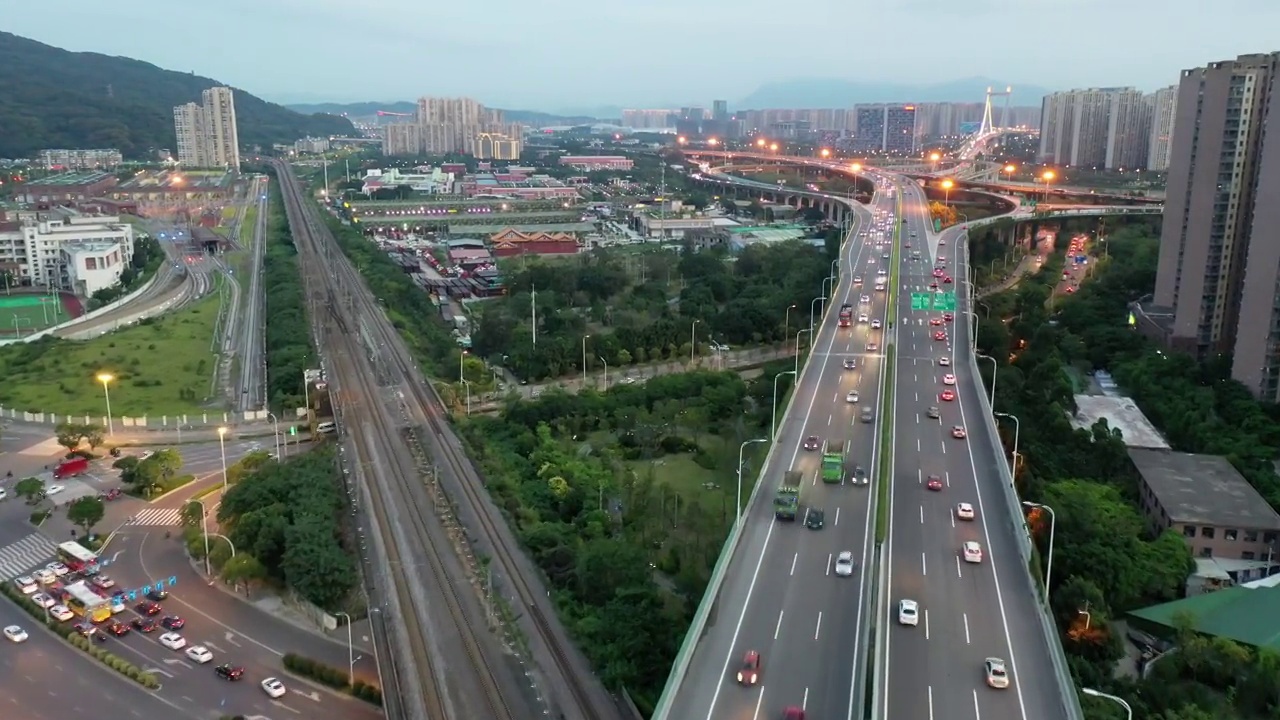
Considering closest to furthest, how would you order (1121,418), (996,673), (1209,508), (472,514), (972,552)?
1. (996,673)
2. (972,552)
3. (1209,508)
4. (472,514)
5. (1121,418)

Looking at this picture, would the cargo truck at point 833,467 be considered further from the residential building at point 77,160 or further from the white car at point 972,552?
the residential building at point 77,160

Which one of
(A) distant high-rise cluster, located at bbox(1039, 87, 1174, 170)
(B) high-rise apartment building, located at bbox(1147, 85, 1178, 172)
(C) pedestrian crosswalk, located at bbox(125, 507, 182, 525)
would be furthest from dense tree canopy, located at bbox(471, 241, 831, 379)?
(A) distant high-rise cluster, located at bbox(1039, 87, 1174, 170)

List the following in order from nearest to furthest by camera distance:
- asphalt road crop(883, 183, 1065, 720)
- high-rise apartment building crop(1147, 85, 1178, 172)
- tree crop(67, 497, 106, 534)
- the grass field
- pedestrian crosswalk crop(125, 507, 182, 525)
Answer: asphalt road crop(883, 183, 1065, 720)
tree crop(67, 497, 106, 534)
pedestrian crosswalk crop(125, 507, 182, 525)
the grass field
high-rise apartment building crop(1147, 85, 1178, 172)

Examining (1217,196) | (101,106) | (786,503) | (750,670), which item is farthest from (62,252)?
(101,106)

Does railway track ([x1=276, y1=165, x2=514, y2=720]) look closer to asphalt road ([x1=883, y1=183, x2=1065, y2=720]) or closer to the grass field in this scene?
the grass field

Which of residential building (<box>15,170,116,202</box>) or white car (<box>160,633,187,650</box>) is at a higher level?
residential building (<box>15,170,116,202</box>)

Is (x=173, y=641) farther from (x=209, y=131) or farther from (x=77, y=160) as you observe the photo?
(x=209, y=131)
